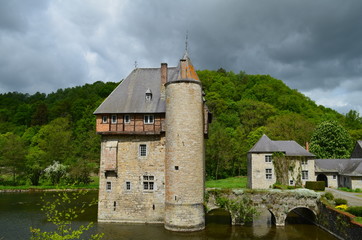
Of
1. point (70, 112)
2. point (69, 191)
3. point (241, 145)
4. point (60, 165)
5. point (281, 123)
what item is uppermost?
point (70, 112)

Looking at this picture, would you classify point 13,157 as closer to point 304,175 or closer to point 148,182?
point 148,182

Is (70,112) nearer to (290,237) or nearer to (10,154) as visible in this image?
(10,154)

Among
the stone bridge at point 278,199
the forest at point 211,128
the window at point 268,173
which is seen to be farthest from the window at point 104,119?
the forest at point 211,128

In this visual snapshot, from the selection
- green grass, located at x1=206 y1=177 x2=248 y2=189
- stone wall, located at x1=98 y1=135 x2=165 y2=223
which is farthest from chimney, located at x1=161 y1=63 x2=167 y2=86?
green grass, located at x1=206 y1=177 x2=248 y2=189

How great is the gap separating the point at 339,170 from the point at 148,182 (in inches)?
992

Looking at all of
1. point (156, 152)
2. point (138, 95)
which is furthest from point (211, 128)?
point (156, 152)

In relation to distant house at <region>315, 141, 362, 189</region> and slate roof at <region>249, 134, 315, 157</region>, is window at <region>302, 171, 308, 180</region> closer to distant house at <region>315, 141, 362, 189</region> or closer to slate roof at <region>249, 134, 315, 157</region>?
slate roof at <region>249, 134, 315, 157</region>

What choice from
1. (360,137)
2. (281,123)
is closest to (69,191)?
(281,123)

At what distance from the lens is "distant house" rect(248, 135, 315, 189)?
96.0 feet

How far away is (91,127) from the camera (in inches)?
2336

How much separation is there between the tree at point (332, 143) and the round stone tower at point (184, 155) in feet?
93.4

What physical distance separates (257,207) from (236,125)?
130ft

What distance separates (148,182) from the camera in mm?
20109

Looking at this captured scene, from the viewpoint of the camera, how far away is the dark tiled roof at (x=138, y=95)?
68.4ft
